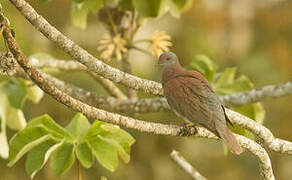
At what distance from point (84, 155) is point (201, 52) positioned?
3292 millimetres

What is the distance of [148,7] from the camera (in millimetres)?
2609

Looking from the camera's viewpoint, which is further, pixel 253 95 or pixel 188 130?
pixel 253 95

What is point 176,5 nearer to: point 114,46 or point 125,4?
point 125,4

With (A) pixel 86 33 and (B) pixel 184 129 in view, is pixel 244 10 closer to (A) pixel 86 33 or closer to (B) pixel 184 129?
(A) pixel 86 33

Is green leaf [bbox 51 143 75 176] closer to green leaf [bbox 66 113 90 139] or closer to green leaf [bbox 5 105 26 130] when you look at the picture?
green leaf [bbox 66 113 90 139]

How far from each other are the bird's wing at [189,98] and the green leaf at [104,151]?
315mm

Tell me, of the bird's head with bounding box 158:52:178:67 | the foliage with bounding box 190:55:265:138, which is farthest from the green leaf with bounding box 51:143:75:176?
the foliage with bounding box 190:55:265:138

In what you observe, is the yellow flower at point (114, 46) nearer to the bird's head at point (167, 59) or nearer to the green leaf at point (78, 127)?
the bird's head at point (167, 59)

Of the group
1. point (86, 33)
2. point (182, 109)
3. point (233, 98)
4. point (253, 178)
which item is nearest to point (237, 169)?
point (253, 178)

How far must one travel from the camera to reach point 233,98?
2730mm

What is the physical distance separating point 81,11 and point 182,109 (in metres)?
1.05

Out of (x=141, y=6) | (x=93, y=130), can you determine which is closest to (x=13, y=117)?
(x=93, y=130)

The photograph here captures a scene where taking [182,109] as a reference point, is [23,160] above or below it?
below

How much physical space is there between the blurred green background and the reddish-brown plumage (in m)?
2.39
